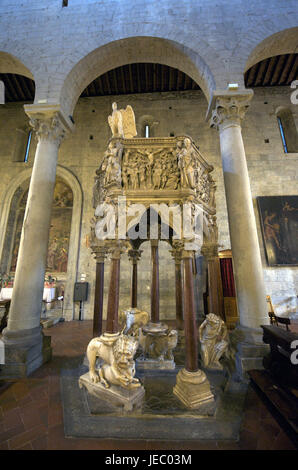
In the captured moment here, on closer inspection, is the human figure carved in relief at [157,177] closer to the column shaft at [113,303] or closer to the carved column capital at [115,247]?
the carved column capital at [115,247]

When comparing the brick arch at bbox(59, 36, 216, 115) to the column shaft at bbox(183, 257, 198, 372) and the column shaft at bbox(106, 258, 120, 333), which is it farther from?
the column shaft at bbox(183, 257, 198, 372)

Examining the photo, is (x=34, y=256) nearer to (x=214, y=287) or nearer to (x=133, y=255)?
(x=133, y=255)

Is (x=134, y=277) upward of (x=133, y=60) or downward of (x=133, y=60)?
downward

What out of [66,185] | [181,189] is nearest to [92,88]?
[66,185]

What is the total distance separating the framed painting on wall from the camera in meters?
7.41

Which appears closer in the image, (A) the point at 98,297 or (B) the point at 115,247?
(B) the point at 115,247

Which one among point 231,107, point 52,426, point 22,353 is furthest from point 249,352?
point 231,107

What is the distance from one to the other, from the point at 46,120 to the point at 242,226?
492 centimetres

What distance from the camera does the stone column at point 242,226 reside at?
3.38 m

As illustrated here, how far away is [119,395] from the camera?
2.32 metres

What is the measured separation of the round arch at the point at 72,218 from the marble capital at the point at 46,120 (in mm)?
3870

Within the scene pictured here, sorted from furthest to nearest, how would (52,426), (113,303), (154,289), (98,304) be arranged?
(154,289), (98,304), (113,303), (52,426)
